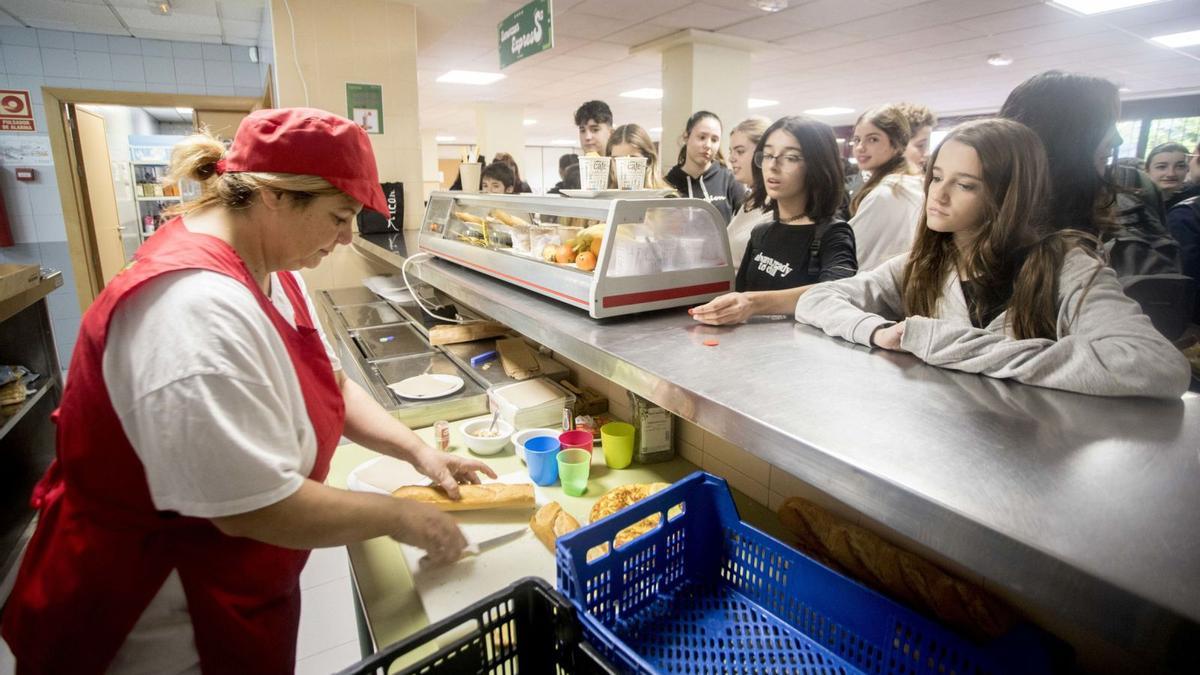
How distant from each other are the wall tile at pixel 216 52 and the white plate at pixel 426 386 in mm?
5427

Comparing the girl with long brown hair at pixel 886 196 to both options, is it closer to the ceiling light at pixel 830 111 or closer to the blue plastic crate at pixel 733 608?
the blue plastic crate at pixel 733 608

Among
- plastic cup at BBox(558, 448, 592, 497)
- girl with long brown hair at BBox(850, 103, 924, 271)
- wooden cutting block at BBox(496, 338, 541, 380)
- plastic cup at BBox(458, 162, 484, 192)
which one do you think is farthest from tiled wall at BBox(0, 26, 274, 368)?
plastic cup at BBox(558, 448, 592, 497)

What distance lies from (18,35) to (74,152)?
97cm

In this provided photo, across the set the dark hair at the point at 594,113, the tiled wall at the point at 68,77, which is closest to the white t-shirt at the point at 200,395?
the dark hair at the point at 594,113

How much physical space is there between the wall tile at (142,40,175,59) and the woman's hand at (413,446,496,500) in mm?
6224

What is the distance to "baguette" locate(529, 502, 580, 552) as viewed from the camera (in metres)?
1.37

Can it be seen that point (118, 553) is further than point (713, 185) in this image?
No

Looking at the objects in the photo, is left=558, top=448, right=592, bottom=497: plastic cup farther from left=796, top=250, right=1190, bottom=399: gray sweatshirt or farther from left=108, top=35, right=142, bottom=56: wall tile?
left=108, top=35, right=142, bottom=56: wall tile

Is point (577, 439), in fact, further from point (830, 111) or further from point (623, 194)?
point (830, 111)

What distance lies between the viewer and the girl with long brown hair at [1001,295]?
921 mm

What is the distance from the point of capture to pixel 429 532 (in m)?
1.09

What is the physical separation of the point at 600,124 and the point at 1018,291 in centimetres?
313

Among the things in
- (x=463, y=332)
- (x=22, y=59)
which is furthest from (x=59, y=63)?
(x=463, y=332)

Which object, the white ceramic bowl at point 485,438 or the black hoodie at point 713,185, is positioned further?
the black hoodie at point 713,185
